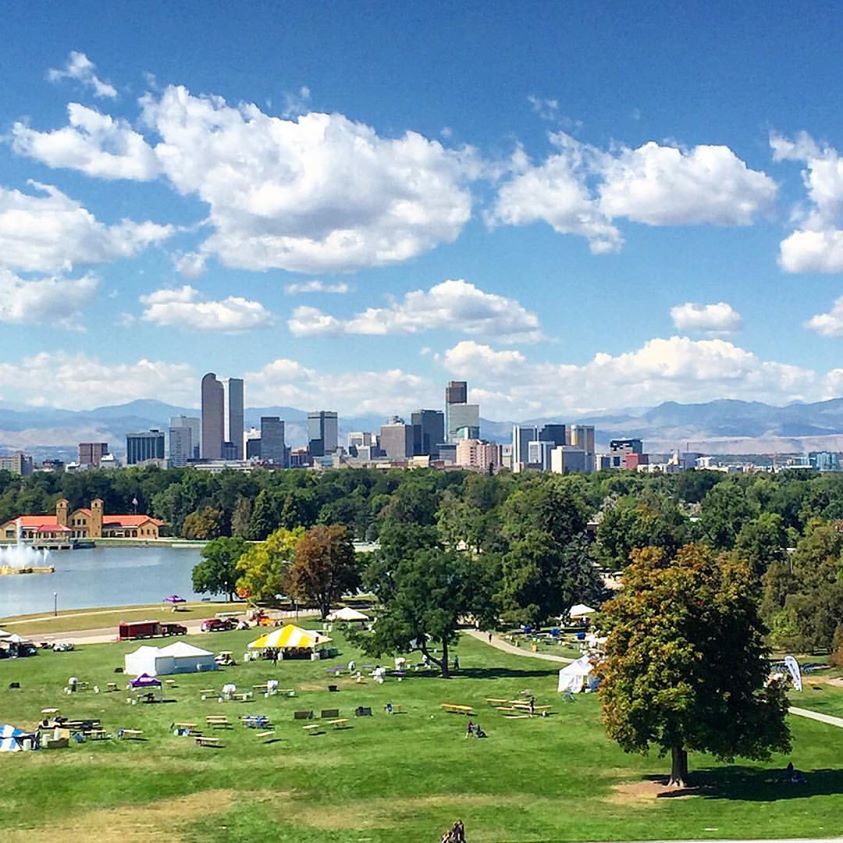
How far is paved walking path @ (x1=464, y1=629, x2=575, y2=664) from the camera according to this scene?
64.1 m

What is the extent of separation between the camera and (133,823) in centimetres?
3281

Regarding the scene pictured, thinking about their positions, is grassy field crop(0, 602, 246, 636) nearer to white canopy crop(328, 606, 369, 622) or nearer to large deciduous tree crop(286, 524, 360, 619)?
large deciduous tree crop(286, 524, 360, 619)

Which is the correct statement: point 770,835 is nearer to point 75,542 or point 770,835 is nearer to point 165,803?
point 165,803

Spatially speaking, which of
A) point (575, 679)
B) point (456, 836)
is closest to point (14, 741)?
point (456, 836)

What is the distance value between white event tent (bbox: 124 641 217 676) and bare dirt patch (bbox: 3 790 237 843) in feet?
75.9

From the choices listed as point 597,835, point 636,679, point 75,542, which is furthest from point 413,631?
point 75,542

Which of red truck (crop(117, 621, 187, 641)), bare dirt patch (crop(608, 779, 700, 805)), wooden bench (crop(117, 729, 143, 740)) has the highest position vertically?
wooden bench (crop(117, 729, 143, 740))

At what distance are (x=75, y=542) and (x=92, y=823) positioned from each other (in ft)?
563

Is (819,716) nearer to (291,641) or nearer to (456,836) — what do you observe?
(456,836)

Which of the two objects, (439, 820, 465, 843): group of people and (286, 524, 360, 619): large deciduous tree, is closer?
(439, 820, 465, 843): group of people

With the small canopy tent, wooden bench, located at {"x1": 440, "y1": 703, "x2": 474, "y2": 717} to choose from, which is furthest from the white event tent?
wooden bench, located at {"x1": 440, "y1": 703, "x2": 474, "y2": 717}

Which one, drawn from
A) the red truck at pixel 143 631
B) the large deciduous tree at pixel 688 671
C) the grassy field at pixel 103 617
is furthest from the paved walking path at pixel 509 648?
the large deciduous tree at pixel 688 671

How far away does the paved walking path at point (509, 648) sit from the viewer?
6409 cm

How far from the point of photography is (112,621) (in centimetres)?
8400
